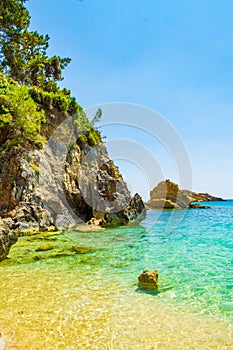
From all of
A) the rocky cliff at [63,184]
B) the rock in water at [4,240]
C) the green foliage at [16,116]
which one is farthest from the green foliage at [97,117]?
the rock in water at [4,240]

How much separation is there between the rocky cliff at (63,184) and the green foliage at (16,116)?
1.28m

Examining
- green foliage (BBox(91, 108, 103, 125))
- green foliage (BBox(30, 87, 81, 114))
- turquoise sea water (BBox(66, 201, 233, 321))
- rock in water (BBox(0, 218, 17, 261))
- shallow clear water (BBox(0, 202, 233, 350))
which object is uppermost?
green foliage (BBox(91, 108, 103, 125))

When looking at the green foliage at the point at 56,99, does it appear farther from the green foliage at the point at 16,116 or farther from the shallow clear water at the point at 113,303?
the shallow clear water at the point at 113,303

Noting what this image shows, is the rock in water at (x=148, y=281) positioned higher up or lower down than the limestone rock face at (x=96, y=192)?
lower down

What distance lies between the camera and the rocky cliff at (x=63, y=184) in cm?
2291

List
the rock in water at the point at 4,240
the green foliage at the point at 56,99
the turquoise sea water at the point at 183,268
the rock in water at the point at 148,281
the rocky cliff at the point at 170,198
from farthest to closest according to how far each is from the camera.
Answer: the rocky cliff at the point at 170,198
the green foliage at the point at 56,99
the rock in water at the point at 4,240
the rock in water at the point at 148,281
the turquoise sea water at the point at 183,268

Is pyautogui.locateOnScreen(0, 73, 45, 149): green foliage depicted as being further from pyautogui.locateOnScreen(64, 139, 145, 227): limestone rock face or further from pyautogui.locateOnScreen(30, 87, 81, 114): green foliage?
Answer: pyautogui.locateOnScreen(64, 139, 145, 227): limestone rock face

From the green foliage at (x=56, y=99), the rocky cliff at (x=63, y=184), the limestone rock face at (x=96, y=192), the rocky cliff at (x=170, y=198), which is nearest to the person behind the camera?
the rocky cliff at (x=63, y=184)

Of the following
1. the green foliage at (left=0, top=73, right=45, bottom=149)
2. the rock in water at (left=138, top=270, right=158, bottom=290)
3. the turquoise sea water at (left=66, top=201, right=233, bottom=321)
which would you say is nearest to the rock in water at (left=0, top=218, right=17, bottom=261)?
the turquoise sea water at (left=66, top=201, right=233, bottom=321)

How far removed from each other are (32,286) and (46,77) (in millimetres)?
33972

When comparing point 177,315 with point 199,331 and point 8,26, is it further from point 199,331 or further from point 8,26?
point 8,26

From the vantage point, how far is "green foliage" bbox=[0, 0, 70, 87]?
26.2m

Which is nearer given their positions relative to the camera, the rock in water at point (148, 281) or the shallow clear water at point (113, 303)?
the shallow clear water at point (113, 303)

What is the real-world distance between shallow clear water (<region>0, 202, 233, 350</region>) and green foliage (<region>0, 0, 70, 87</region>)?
2515 centimetres
